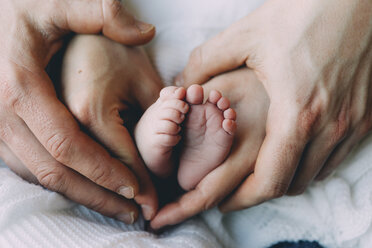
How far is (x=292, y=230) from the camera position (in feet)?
2.77

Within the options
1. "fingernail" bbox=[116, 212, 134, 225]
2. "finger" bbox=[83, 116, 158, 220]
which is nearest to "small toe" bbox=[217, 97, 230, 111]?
"finger" bbox=[83, 116, 158, 220]

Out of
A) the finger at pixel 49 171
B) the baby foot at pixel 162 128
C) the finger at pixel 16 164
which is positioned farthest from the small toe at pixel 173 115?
the finger at pixel 16 164

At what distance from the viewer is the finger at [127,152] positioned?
2.40ft

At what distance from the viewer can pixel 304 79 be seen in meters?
0.72

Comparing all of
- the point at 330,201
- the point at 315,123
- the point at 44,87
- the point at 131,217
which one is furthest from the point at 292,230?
the point at 44,87

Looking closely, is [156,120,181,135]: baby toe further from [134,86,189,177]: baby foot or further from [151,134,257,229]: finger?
[151,134,257,229]: finger

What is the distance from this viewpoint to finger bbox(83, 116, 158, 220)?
73 cm

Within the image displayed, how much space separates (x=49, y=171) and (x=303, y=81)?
558 mm

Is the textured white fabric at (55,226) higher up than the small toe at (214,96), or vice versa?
the small toe at (214,96)

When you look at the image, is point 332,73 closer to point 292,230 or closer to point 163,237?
point 292,230

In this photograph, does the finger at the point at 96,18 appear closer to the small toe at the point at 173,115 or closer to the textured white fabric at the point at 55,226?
the small toe at the point at 173,115

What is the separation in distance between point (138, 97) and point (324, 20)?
1.47ft

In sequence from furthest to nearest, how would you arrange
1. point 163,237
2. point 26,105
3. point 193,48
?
point 193,48, point 163,237, point 26,105

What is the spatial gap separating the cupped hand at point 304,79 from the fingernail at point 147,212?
20 cm
